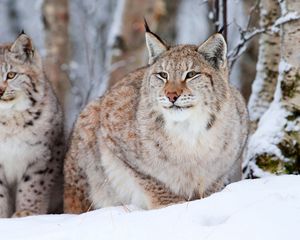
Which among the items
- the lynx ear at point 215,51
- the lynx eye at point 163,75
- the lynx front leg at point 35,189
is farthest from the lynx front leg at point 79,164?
the lynx ear at point 215,51

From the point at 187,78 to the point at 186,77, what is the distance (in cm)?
1

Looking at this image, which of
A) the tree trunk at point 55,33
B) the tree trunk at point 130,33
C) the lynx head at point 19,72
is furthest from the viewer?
the tree trunk at point 55,33

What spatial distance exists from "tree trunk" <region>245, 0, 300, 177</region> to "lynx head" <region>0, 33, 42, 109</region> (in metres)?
2.00

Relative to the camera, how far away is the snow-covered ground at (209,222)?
14.3 feet

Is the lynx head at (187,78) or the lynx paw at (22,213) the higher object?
the lynx head at (187,78)

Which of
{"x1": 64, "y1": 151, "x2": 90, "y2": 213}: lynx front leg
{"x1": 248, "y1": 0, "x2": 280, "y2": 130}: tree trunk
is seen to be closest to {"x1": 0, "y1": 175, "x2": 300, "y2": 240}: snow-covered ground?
{"x1": 64, "y1": 151, "x2": 90, "y2": 213}: lynx front leg

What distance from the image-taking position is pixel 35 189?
6500 mm

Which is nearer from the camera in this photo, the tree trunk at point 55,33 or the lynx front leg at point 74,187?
the lynx front leg at point 74,187

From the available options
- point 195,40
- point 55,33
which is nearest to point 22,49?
point 55,33

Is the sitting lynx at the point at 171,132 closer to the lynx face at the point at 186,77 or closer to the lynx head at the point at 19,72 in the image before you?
the lynx face at the point at 186,77

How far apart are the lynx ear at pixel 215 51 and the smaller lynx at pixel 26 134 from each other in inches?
60.4

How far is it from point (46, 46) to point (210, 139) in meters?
6.74

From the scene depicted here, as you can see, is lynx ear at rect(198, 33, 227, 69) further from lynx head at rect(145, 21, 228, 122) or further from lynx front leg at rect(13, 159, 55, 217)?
lynx front leg at rect(13, 159, 55, 217)

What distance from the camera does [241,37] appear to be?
771 cm
